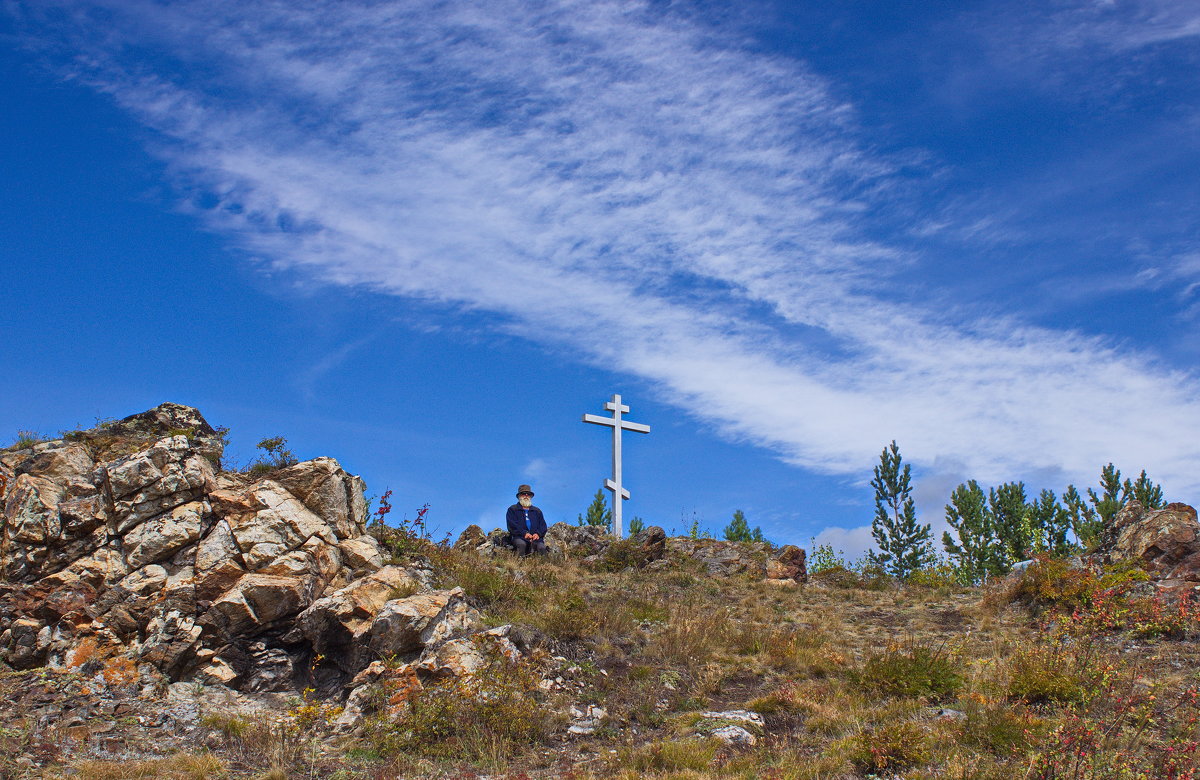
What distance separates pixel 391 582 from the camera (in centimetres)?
1165

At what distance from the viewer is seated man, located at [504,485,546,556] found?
17703 mm

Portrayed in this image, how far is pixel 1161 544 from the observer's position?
14.1 m

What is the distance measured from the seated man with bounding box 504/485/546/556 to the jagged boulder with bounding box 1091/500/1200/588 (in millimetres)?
10623

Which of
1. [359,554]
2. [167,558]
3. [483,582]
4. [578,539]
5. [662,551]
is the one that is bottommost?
[483,582]

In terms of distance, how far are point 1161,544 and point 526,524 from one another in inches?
462

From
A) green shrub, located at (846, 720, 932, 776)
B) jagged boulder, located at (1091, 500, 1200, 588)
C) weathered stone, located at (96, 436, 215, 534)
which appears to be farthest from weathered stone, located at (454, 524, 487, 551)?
jagged boulder, located at (1091, 500, 1200, 588)

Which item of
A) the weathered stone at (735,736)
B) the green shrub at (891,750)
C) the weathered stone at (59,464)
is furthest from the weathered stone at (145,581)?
the green shrub at (891,750)

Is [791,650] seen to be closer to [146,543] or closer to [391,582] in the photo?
[391,582]

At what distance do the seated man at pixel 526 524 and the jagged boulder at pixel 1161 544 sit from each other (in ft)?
34.9

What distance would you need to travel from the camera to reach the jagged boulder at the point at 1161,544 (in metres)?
13.4

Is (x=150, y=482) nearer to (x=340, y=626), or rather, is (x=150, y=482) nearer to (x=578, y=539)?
(x=340, y=626)

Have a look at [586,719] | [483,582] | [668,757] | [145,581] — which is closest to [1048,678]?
[668,757]

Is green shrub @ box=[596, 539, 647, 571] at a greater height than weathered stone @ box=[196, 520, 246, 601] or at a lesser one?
greater

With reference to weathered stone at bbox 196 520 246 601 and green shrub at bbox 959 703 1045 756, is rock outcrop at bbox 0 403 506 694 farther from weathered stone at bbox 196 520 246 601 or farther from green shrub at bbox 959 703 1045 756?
green shrub at bbox 959 703 1045 756
